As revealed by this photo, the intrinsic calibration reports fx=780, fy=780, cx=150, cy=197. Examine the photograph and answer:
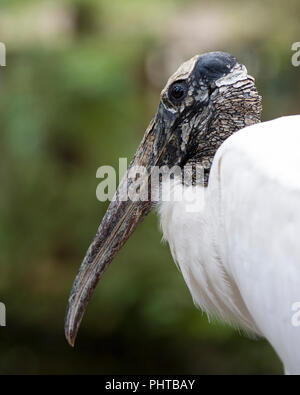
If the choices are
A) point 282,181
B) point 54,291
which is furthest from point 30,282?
point 282,181

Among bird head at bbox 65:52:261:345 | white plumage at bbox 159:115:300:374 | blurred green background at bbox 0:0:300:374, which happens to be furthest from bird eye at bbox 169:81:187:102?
blurred green background at bbox 0:0:300:374

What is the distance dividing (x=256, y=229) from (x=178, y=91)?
704 millimetres

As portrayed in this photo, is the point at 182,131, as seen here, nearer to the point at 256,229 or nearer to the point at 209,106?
the point at 209,106

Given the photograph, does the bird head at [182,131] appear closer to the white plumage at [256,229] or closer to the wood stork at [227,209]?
the wood stork at [227,209]

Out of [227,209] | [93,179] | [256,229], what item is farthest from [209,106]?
[93,179]

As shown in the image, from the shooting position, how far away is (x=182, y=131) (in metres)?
2.78

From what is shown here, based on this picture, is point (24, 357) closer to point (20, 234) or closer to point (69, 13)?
point (20, 234)

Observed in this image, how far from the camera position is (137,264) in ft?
20.8

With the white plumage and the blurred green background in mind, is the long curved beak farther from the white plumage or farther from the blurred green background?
the blurred green background

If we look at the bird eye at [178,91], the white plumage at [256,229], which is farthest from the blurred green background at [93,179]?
the white plumage at [256,229]

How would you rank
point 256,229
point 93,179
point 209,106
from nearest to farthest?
point 256,229
point 209,106
point 93,179

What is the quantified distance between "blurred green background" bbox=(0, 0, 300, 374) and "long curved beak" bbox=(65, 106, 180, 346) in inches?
131

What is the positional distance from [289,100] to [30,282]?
107 inches

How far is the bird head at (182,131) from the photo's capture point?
2730mm
